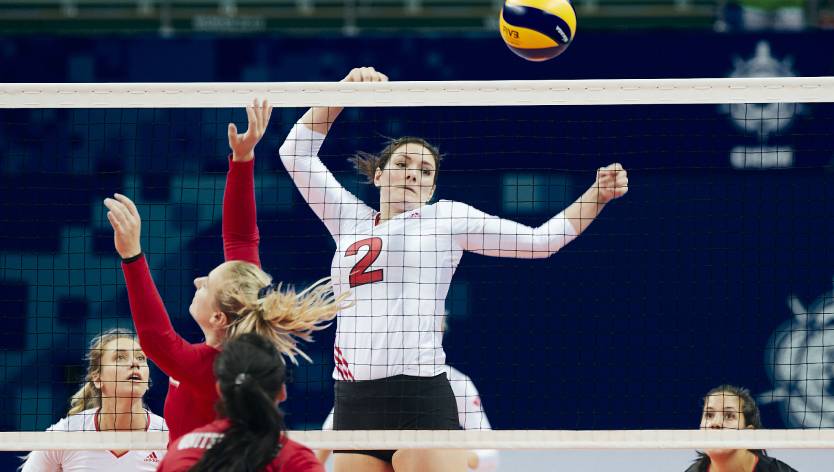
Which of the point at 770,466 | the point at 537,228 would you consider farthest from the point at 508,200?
the point at 537,228

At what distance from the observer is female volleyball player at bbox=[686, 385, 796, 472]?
6352 millimetres

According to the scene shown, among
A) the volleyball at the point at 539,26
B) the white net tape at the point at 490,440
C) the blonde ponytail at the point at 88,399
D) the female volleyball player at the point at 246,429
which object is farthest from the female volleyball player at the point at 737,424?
the female volleyball player at the point at 246,429

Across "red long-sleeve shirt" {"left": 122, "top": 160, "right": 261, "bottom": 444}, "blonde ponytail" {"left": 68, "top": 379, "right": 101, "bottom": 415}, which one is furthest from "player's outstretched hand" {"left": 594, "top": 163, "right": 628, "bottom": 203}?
"blonde ponytail" {"left": 68, "top": 379, "right": 101, "bottom": 415}

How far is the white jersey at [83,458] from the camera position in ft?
19.8

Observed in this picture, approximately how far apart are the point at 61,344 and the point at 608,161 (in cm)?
467

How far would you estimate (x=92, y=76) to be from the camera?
9992 millimetres

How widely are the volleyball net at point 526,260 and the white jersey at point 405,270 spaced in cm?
399

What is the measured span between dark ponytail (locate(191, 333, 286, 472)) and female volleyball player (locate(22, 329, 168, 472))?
2.55m

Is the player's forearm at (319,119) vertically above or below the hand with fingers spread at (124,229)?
above

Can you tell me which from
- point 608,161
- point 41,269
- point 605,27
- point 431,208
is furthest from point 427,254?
point 605,27

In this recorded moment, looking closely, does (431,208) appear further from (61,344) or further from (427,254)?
(61,344)

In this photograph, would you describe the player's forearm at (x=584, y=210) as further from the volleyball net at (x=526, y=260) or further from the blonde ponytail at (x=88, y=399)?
the volleyball net at (x=526, y=260)

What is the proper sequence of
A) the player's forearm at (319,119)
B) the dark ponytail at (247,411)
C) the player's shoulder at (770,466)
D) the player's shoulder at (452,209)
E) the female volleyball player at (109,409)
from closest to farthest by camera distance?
1. the dark ponytail at (247,411)
2. the player's shoulder at (452,209)
3. the player's forearm at (319,119)
4. the female volleyball player at (109,409)
5. the player's shoulder at (770,466)

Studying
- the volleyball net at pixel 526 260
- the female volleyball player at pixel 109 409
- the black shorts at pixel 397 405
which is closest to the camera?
the black shorts at pixel 397 405
